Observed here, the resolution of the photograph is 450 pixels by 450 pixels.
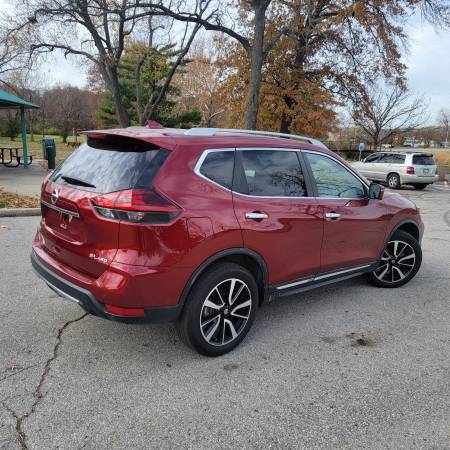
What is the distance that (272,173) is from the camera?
Result: 11.8 ft

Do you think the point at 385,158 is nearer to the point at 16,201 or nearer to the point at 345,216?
the point at 16,201

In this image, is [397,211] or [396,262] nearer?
[397,211]

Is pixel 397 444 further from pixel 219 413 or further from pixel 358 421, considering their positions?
pixel 219 413

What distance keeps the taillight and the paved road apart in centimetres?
117

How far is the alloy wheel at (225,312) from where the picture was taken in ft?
10.6

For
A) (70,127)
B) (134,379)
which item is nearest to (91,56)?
(134,379)

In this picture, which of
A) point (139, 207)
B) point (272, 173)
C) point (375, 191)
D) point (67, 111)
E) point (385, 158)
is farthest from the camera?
point (67, 111)

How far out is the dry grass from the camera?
8.94m

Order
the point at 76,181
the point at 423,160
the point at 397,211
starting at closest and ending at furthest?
the point at 76,181, the point at 397,211, the point at 423,160

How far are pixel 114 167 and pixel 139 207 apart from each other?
1.50 feet

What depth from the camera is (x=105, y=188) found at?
9.57 feet

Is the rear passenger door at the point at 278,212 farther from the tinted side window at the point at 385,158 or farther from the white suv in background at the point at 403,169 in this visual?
the tinted side window at the point at 385,158

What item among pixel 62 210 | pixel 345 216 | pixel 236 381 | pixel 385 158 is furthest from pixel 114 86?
pixel 236 381

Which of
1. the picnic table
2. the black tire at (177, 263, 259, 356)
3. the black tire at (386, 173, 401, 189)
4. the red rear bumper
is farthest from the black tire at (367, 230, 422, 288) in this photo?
the picnic table
